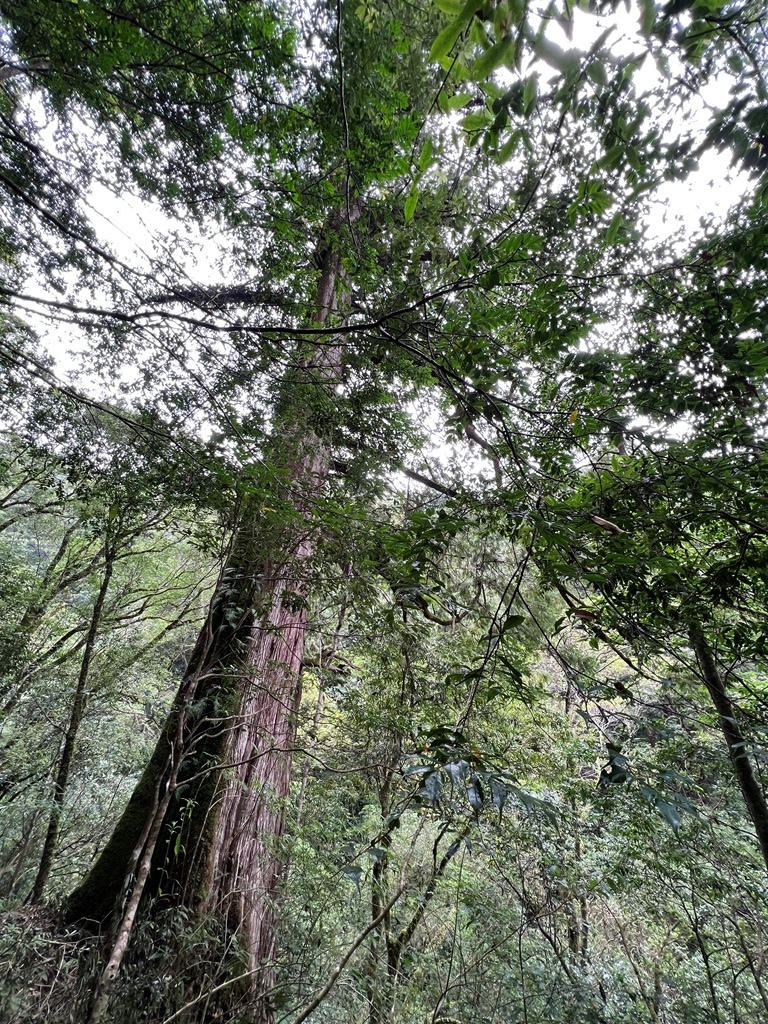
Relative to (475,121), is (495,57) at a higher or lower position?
lower

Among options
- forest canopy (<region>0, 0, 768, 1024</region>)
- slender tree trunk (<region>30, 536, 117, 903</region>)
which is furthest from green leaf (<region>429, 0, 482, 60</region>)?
slender tree trunk (<region>30, 536, 117, 903</region>)

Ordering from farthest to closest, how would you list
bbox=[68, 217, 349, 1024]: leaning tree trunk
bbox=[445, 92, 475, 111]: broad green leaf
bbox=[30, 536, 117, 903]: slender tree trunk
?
bbox=[30, 536, 117, 903]: slender tree trunk < bbox=[68, 217, 349, 1024]: leaning tree trunk < bbox=[445, 92, 475, 111]: broad green leaf

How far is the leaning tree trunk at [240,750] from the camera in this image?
7.14 feet

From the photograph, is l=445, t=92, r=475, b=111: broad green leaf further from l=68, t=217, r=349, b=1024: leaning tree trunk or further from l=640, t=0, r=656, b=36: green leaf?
l=68, t=217, r=349, b=1024: leaning tree trunk

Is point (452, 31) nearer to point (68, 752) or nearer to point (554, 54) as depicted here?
point (554, 54)

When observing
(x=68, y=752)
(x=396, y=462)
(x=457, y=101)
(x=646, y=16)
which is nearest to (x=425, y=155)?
(x=457, y=101)

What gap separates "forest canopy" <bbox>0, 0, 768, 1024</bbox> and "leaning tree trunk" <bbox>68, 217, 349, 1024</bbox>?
2 centimetres

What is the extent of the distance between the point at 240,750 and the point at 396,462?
2.28m

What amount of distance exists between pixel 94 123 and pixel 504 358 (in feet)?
8.30

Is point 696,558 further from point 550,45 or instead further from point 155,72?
point 155,72

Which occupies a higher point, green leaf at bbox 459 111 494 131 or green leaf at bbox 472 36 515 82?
green leaf at bbox 459 111 494 131

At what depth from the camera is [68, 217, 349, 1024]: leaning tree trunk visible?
7.14 feet

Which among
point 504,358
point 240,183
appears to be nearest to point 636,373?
point 504,358

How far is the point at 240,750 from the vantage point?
2.60m
